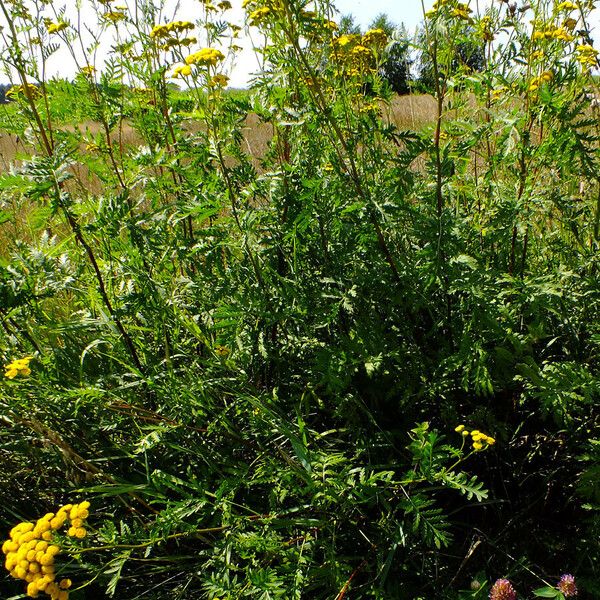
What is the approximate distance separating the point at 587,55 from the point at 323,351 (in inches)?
54.2

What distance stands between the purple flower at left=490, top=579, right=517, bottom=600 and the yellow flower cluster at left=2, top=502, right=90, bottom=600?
3.46 feet

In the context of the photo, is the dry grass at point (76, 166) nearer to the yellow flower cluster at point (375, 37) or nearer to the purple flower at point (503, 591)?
the yellow flower cluster at point (375, 37)

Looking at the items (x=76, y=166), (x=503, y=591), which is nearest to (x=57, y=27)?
(x=503, y=591)

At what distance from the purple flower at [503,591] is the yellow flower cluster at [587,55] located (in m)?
1.61

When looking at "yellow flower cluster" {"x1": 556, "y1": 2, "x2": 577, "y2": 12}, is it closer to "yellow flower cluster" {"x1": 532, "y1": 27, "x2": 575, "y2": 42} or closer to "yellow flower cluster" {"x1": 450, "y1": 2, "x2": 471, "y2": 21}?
"yellow flower cluster" {"x1": 532, "y1": 27, "x2": 575, "y2": 42}

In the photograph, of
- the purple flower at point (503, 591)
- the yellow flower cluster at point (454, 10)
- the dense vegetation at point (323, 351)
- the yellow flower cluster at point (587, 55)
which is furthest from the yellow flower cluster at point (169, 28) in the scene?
the purple flower at point (503, 591)

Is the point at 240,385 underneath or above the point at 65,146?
underneath

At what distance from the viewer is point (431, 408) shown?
6.90 feet

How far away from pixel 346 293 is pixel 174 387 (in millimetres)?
656

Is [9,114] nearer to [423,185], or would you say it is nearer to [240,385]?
[240,385]

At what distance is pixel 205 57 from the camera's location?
5.74 feet

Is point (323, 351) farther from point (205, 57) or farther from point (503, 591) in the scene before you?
point (205, 57)

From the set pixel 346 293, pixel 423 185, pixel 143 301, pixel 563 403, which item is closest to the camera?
pixel 563 403

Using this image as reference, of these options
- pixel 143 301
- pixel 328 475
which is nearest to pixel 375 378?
pixel 328 475
